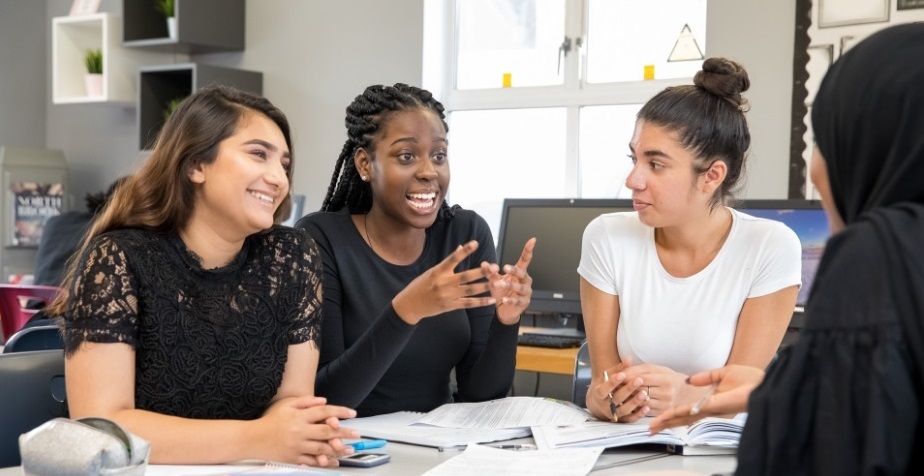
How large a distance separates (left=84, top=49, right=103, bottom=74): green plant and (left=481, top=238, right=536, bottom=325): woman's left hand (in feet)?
12.2

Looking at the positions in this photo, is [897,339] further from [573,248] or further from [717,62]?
[573,248]

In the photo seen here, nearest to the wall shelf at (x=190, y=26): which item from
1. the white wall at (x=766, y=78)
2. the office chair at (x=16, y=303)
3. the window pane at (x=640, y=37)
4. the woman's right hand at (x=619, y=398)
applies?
the office chair at (x=16, y=303)

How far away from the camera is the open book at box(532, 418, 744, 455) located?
5.12ft

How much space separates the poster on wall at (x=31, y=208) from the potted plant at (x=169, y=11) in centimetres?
110

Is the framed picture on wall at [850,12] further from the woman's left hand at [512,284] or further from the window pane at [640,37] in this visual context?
the woman's left hand at [512,284]

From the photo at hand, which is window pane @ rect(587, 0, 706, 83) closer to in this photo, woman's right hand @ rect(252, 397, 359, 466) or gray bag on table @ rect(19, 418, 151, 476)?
woman's right hand @ rect(252, 397, 359, 466)

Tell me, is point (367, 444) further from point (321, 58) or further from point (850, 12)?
point (321, 58)

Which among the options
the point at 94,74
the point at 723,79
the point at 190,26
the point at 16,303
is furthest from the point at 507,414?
the point at 94,74

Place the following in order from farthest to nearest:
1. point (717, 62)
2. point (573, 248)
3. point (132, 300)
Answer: point (573, 248)
point (717, 62)
point (132, 300)

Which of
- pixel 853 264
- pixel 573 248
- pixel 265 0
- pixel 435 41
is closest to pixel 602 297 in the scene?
pixel 853 264

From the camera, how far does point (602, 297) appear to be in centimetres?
202

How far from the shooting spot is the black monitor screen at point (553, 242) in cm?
353

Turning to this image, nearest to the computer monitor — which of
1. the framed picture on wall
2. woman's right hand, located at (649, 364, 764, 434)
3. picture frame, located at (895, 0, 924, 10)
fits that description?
the framed picture on wall

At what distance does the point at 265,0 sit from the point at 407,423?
11.1 feet
